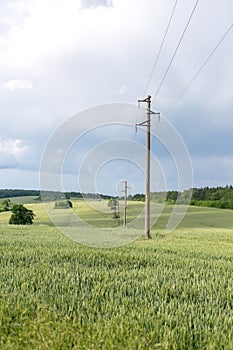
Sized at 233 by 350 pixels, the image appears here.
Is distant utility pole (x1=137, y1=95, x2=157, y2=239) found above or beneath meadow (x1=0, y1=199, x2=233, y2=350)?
above

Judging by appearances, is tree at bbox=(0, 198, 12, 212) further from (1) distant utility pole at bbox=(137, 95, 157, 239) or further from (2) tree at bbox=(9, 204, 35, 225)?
(1) distant utility pole at bbox=(137, 95, 157, 239)

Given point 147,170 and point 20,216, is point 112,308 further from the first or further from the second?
point 20,216

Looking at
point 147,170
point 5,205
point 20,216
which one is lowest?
point 20,216

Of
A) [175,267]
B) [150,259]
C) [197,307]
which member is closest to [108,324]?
[197,307]

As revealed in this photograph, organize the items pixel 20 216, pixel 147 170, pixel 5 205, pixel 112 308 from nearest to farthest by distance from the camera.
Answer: pixel 112 308 < pixel 147 170 < pixel 20 216 < pixel 5 205

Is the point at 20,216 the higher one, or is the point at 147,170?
the point at 147,170

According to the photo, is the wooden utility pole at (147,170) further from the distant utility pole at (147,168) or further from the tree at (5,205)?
the tree at (5,205)

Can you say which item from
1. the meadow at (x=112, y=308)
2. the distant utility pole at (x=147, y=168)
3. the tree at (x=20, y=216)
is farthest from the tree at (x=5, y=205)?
the meadow at (x=112, y=308)

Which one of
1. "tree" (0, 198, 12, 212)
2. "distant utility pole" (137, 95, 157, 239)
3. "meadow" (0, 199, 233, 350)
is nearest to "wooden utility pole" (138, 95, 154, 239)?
"distant utility pole" (137, 95, 157, 239)

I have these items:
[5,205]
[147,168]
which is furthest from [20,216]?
[147,168]

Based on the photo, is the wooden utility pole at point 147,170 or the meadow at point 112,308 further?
the wooden utility pole at point 147,170

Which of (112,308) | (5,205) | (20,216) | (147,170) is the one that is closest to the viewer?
(112,308)

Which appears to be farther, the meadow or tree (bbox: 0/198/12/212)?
tree (bbox: 0/198/12/212)

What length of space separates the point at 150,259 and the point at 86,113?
8.10 metres
